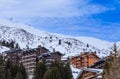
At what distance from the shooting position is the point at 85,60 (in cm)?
13138

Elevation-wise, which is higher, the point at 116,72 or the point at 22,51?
the point at 22,51

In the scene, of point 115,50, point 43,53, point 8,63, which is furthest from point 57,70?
point 43,53

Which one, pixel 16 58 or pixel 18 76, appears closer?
pixel 18 76

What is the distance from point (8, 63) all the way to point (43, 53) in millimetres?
42013

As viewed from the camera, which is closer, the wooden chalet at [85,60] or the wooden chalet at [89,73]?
the wooden chalet at [89,73]

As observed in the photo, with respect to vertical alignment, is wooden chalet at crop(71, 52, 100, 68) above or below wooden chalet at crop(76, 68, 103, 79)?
above

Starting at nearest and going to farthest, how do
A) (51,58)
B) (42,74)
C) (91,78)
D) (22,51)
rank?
1. (91,78)
2. (42,74)
3. (51,58)
4. (22,51)

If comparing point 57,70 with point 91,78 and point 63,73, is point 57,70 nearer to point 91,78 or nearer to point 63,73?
point 63,73

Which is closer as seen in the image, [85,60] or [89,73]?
[89,73]

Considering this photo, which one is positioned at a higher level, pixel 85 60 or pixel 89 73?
pixel 85 60

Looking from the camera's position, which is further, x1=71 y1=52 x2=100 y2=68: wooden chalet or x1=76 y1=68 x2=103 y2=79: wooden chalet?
x1=71 y1=52 x2=100 y2=68: wooden chalet

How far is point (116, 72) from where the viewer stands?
98.0 ft

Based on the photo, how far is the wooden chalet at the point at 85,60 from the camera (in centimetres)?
13000

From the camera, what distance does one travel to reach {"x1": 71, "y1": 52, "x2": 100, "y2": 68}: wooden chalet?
13000cm
